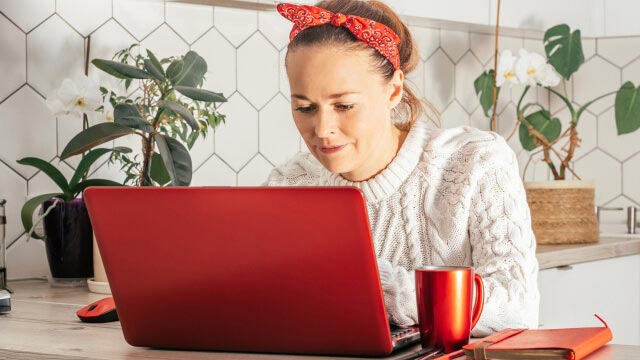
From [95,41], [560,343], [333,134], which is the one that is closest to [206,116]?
[95,41]

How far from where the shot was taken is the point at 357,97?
4.76 ft

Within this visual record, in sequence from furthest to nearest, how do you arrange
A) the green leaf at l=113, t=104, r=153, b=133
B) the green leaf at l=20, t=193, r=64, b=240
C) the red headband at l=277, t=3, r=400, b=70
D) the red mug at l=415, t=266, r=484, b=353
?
the green leaf at l=20, t=193, r=64, b=240
the green leaf at l=113, t=104, r=153, b=133
the red headband at l=277, t=3, r=400, b=70
the red mug at l=415, t=266, r=484, b=353

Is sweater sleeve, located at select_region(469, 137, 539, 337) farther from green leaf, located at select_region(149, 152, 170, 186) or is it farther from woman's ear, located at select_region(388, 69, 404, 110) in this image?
green leaf, located at select_region(149, 152, 170, 186)

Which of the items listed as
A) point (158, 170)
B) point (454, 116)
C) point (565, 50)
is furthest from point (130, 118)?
point (565, 50)

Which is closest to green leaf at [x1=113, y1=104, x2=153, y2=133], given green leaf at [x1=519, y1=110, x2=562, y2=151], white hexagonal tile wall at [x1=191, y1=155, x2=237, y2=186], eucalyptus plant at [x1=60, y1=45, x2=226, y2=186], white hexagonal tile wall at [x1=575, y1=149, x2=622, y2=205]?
eucalyptus plant at [x1=60, y1=45, x2=226, y2=186]

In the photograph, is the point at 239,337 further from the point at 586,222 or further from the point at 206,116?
the point at 586,222

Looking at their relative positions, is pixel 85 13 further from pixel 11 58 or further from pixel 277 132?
pixel 277 132

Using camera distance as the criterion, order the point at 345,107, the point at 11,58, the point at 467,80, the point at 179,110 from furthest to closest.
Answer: the point at 467,80
the point at 11,58
the point at 179,110
the point at 345,107

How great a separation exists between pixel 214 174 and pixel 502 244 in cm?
103

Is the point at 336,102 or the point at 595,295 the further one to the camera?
the point at 595,295

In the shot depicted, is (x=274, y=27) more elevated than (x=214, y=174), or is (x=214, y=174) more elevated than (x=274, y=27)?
(x=274, y=27)

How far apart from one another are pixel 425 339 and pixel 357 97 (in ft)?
1.69

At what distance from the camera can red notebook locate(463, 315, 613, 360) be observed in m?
0.91

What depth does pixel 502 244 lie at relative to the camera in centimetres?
140
